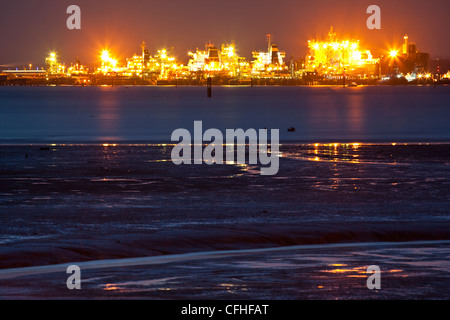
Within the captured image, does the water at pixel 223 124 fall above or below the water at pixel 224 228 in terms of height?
below

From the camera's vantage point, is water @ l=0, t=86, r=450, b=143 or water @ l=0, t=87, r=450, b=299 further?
water @ l=0, t=86, r=450, b=143

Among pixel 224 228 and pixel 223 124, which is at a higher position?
pixel 224 228

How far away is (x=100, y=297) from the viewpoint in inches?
391
